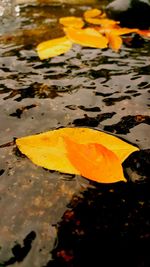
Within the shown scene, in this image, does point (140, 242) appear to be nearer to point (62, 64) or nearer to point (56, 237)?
point (56, 237)

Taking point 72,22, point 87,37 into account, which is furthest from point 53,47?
point 72,22

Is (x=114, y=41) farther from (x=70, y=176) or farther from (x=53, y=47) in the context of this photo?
(x=70, y=176)

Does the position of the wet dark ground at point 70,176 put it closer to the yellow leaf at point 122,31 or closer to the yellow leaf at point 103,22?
the yellow leaf at point 122,31

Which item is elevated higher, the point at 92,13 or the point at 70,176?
the point at 92,13

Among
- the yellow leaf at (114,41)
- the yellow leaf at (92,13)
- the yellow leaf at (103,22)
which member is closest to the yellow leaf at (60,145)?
the yellow leaf at (114,41)

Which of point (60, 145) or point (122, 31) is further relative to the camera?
point (122, 31)

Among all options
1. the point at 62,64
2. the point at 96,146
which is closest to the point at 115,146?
the point at 96,146
